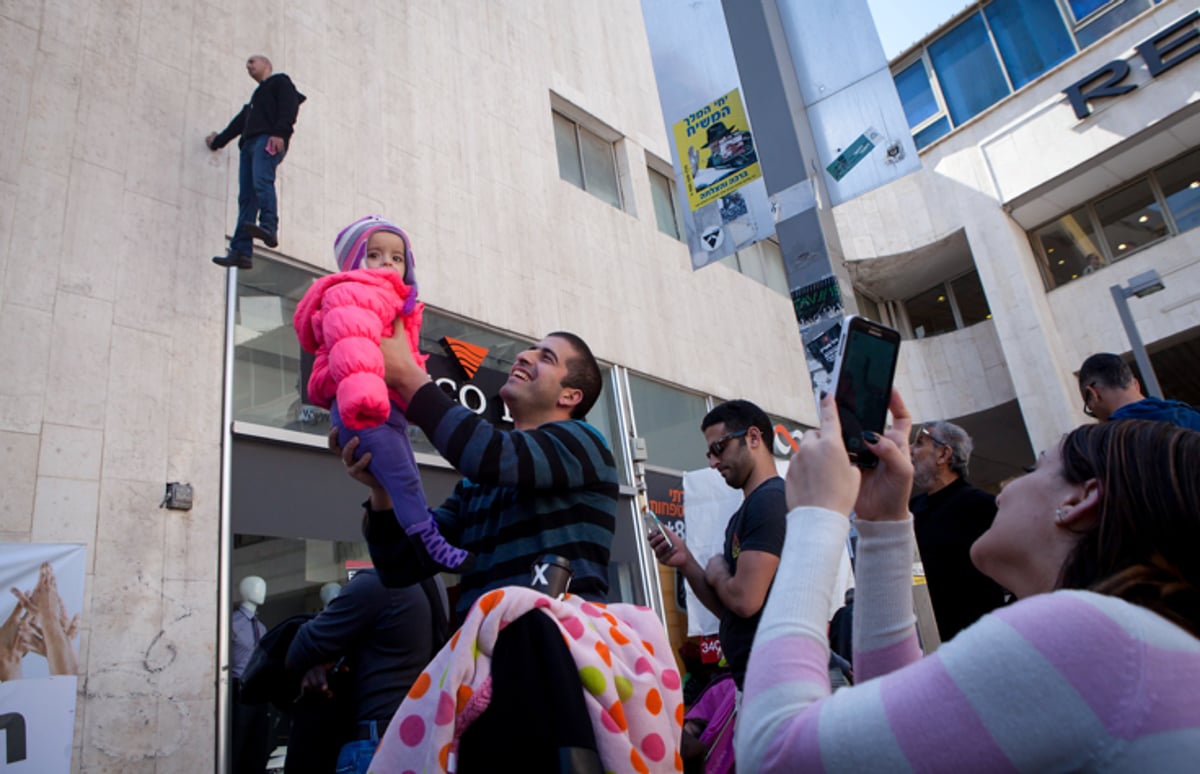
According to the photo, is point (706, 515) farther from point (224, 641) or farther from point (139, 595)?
point (139, 595)

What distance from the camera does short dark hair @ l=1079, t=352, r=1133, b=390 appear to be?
409cm

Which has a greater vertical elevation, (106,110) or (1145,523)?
(106,110)

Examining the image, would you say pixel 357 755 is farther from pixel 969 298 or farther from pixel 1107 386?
pixel 969 298

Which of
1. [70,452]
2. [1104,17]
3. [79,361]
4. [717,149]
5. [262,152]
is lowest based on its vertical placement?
[70,452]

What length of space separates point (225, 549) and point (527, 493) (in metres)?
4.62

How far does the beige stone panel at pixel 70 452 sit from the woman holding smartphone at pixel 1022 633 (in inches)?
218

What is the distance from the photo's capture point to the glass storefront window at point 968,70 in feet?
56.6

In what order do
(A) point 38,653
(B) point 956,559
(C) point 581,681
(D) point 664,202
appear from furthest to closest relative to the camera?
1. (D) point 664,202
2. (A) point 38,653
3. (B) point 956,559
4. (C) point 581,681

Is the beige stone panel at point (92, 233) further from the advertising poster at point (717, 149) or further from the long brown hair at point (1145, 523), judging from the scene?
the long brown hair at point (1145, 523)

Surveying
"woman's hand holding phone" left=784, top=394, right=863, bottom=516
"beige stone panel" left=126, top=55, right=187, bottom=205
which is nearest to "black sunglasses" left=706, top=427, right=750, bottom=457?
"woman's hand holding phone" left=784, top=394, right=863, bottom=516

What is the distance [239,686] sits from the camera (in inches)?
221

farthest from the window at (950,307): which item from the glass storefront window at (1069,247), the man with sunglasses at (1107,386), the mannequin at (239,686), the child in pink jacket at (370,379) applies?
the child in pink jacket at (370,379)

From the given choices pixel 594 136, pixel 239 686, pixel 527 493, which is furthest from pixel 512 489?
pixel 594 136

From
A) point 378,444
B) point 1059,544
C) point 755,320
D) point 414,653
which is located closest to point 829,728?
point 1059,544
